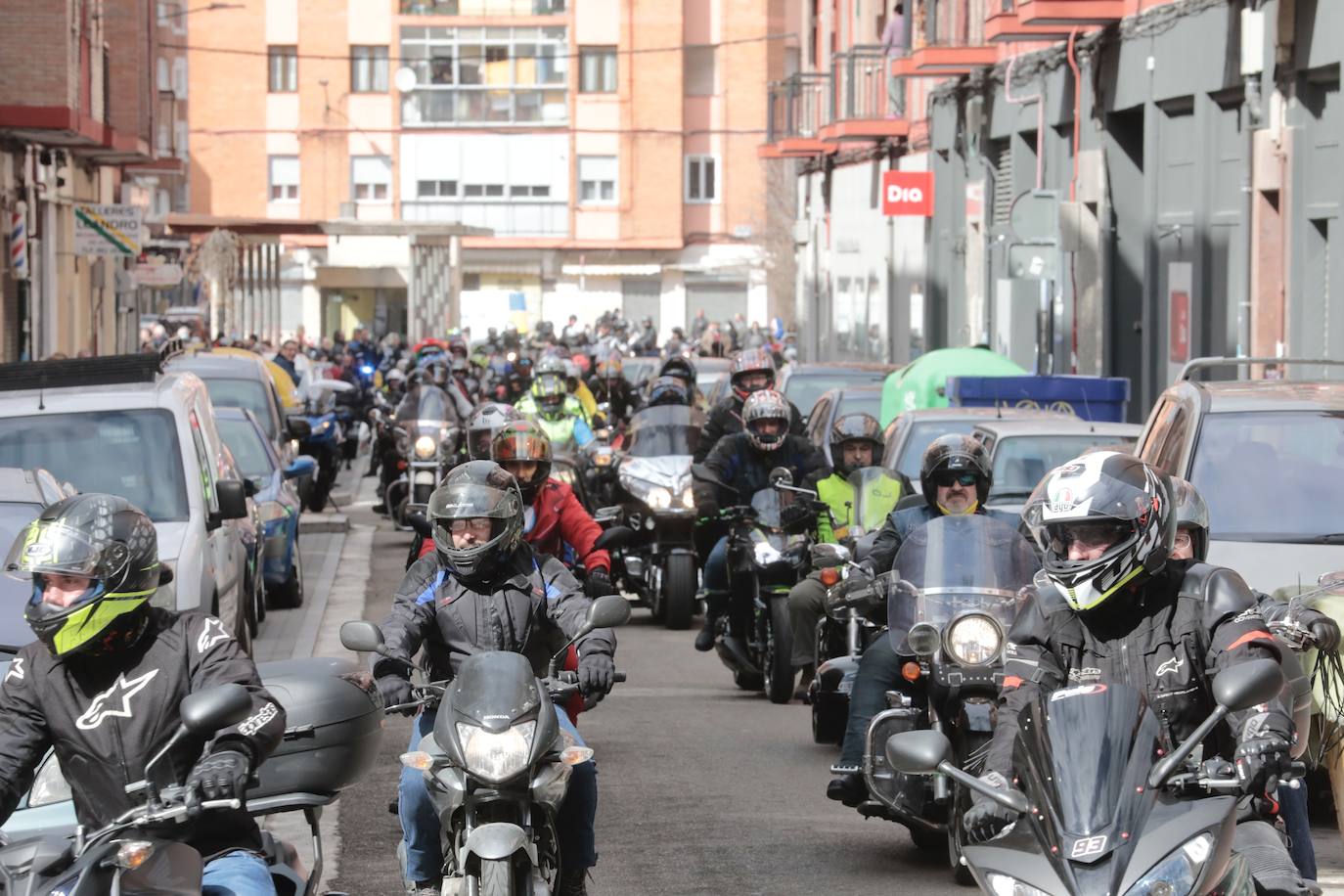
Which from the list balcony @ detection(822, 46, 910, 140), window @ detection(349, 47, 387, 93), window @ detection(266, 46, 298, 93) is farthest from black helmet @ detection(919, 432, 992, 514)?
window @ detection(266, 46, 298, 93)

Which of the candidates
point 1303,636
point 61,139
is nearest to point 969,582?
point 1303,636

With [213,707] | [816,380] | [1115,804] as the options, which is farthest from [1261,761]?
[816,380]

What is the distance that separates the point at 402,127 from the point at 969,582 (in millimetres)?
71179

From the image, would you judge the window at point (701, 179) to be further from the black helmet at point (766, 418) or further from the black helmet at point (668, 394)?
the black helmet at point (766, 418)

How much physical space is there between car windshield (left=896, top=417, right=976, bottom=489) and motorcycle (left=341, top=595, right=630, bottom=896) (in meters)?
8.79

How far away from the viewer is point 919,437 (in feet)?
48.6

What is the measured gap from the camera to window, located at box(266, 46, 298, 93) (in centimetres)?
7825

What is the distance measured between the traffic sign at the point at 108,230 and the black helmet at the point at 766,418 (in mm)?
22595

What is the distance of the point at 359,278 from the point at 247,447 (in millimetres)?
58314

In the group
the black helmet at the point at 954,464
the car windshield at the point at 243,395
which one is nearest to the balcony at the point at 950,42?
the car windshield at the point at 243,395

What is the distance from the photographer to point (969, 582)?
804cm

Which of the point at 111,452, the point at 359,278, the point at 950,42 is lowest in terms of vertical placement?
the point at 111,452

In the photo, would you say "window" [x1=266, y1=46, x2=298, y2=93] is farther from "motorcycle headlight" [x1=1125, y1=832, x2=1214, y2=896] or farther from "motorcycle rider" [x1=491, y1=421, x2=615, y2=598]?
"motorcycle headlight" [x1=1125, y1=832, x2=1214, y2=896]

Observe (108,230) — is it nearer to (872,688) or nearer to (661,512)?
(661,512)
